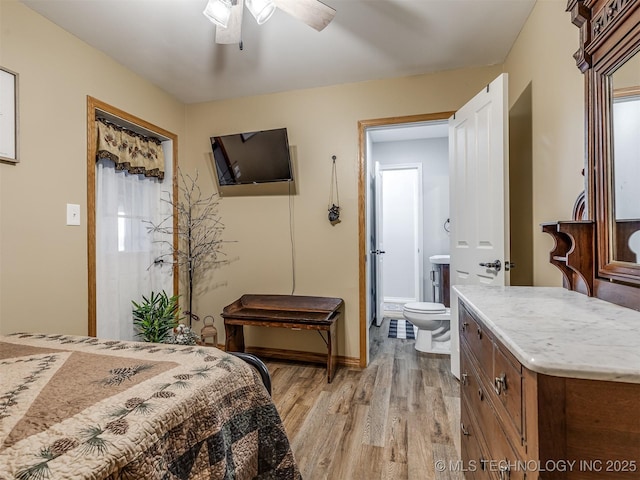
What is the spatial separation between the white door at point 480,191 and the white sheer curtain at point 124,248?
269cm

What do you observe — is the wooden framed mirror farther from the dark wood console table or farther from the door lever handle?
the dark wood console table

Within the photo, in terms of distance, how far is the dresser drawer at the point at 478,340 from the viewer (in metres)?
0.97

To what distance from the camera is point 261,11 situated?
5.01 feet

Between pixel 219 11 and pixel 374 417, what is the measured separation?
2.46m

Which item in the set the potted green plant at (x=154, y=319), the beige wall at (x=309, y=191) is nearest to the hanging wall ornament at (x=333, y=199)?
the beige wall at (x=309, y=191)

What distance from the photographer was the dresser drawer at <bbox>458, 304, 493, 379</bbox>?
97 cm

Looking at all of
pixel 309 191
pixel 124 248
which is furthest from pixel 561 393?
pixel 124 248

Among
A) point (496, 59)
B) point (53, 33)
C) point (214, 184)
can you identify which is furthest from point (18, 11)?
point (496, 59)

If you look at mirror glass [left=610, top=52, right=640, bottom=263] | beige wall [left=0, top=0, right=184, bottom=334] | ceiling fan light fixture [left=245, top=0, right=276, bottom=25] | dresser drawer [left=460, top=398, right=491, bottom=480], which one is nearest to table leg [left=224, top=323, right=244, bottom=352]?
beige wall [left=0, top=0, right=184, bottom=334]

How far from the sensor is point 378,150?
4793mm

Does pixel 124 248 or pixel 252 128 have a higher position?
pixel 252 128

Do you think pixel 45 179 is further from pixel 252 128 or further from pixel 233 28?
pixel 252 128

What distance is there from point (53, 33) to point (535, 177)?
3174 millimetres

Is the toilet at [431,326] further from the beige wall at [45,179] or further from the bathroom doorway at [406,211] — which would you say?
the beige wall at [45,179]
